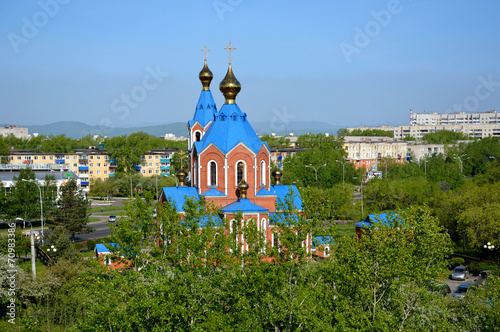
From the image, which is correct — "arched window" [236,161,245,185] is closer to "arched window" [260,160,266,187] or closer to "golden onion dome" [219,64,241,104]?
"arched window" [260,160,266,187]

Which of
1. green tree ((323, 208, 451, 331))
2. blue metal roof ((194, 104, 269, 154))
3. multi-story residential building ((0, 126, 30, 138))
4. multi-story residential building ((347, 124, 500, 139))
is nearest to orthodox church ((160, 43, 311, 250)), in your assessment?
blue metal roof ((194, 104, 269, 154))

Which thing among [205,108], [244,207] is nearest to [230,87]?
[205,108]

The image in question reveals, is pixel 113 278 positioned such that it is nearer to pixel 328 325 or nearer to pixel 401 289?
pixel 328 325

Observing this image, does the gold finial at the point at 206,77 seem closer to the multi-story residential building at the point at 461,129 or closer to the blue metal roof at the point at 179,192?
the blue metal roof at the point at 179,192

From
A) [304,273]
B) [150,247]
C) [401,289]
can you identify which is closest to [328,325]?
[304,273]

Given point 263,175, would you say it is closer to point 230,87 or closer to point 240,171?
point 240,171

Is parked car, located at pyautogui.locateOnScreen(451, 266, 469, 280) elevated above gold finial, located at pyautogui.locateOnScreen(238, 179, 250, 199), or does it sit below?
below

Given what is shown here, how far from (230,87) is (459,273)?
18.4 meters

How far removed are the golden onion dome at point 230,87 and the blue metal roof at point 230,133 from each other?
0.58 metres

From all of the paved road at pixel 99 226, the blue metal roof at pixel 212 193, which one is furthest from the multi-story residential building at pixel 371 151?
the blue metal roof at pixel 212 193

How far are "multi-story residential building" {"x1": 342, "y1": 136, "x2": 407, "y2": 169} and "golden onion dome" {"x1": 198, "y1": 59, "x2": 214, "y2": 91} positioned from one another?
63.3 metres

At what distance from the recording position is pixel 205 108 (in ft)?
140

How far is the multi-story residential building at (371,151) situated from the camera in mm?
107812

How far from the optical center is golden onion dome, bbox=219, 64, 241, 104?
122 feet
